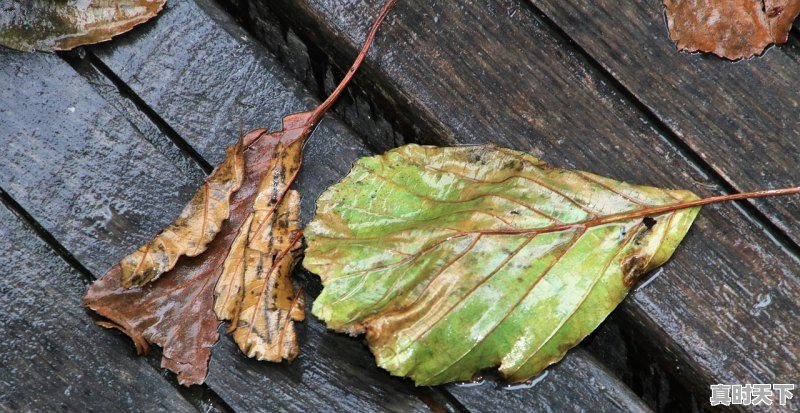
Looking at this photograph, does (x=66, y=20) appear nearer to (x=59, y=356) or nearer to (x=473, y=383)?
(x=59, y=356)

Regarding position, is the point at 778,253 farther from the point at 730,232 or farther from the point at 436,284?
the point at 436,284

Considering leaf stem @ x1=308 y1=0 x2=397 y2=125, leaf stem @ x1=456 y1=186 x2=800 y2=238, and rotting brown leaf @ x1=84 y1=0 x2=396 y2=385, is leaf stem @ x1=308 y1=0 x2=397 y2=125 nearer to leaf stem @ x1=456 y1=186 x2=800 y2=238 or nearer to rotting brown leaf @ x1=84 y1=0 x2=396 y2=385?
rotting brown leaf @ x1=84 y1=0 x2=396 y2=385

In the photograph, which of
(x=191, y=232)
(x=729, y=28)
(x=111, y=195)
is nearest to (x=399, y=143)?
(x=191, y=232)

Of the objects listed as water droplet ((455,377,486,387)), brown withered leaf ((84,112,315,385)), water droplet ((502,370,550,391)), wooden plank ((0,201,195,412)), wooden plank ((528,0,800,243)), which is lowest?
wooden plank ((0,201,195,412))

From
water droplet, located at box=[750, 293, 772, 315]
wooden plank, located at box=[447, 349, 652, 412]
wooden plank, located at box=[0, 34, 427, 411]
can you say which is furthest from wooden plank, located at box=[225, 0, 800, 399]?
wooden plank, located at box=[0, 34, 427, 411]

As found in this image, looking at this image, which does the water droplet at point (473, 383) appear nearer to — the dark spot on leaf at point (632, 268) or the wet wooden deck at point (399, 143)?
the wet wooden deck at point (399, 143)
